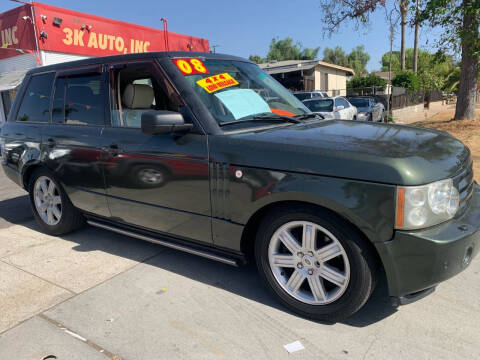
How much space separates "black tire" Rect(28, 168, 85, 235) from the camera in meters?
4.32

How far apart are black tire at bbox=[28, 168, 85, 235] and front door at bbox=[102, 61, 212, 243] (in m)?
0.86

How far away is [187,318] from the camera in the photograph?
283 centimetres

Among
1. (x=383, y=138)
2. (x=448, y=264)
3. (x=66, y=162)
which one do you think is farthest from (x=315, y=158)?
(x=66, y=162)

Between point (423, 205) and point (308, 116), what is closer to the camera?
point (423, 205)

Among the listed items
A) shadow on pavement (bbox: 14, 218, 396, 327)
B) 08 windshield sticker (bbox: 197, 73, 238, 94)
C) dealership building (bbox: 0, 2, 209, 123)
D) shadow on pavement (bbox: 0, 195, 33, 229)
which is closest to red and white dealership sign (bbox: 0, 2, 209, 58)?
dealership building (bbox: 0, 2, 209, 123)

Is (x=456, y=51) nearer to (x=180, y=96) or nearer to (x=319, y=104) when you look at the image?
(x=319, y=104)

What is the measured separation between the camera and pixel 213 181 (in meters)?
2.89

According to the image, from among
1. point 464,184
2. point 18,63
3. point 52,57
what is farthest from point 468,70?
point 18,63

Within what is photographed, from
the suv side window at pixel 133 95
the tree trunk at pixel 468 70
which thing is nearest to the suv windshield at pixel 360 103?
the tree trunk at pixel 468 70

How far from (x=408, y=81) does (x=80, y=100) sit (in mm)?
30096

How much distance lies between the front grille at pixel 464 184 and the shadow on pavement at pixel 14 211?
17.0 ft

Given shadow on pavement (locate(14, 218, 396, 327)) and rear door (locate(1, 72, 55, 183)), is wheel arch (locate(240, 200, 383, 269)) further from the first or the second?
rear door (locate(1, 72, 55, 183))

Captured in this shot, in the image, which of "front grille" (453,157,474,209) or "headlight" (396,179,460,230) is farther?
"front grille" (453,157,474,209)

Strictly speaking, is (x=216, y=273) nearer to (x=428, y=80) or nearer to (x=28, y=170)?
(x=28, y=170)
